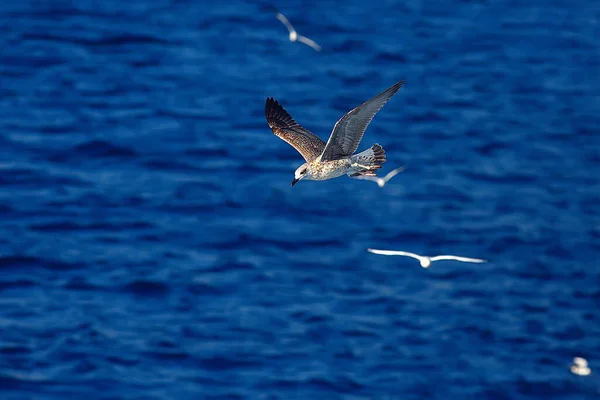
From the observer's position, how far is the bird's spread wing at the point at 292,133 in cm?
1532

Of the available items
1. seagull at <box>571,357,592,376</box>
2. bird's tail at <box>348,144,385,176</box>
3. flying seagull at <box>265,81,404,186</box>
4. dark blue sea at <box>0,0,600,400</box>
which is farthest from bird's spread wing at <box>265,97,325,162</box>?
seagull at <box>571,357,592,376</box>

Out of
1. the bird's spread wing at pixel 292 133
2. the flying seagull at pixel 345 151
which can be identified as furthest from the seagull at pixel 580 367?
the flying seagull at pixel 345 151

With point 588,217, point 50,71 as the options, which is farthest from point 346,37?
point 588,217

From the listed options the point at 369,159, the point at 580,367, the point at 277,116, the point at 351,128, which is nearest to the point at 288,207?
the point at 580,367

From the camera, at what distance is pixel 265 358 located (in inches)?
1055

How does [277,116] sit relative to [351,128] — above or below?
above

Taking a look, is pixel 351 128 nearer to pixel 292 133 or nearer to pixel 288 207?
pixel 292 133

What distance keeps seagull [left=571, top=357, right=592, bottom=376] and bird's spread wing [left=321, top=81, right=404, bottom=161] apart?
15.2 metres

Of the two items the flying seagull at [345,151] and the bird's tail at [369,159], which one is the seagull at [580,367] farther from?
the bird's tail at [369,159]

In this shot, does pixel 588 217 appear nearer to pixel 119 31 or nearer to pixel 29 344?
pixel 29 344

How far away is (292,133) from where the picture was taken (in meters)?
15.9

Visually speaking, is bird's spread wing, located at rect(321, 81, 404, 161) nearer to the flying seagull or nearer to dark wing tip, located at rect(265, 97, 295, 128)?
the flying seagull

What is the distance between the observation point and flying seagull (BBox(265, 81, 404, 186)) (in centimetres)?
1305

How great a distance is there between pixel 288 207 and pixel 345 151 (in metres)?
19.0
